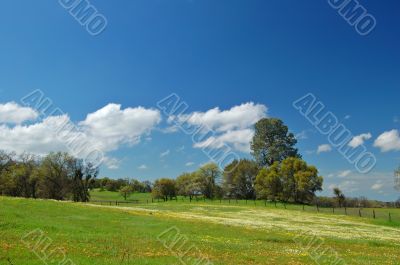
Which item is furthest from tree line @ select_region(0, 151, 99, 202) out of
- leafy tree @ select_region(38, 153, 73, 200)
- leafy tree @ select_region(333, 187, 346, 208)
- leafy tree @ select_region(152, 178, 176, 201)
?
Result: leafy tree @ select_region(333, 187, 346, 208)

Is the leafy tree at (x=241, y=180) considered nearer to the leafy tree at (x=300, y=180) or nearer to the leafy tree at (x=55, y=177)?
the leafy tree at (x=300, y=180)

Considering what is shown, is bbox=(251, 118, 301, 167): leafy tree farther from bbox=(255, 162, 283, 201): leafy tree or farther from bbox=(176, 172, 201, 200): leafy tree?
bbox=(176, 172, 201, 200): leafy tree

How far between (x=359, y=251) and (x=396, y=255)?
2.79 meters

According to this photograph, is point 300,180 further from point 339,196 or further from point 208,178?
point 208,178

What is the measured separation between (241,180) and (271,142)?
705 inches

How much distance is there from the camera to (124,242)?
28328mm

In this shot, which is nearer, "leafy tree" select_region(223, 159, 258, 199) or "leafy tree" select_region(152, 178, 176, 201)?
"leafy tree" select_region(223, 159, 258, 199)

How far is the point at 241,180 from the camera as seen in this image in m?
147

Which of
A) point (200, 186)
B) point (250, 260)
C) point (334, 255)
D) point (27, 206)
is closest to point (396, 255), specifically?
point (334, 255)

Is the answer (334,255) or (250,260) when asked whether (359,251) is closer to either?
(334,255)

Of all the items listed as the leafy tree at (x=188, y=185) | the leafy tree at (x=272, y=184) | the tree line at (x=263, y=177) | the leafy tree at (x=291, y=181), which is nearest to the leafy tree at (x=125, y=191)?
the tree line at (x=263, y=177)

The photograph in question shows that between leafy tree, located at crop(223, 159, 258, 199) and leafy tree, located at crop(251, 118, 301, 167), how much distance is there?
4.66 meters

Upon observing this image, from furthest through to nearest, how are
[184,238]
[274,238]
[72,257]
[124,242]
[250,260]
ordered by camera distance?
[274,238] → [184,238] → [124,242] → [250,260] → [72,257]

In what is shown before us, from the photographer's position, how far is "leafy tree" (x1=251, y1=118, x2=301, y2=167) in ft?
452
